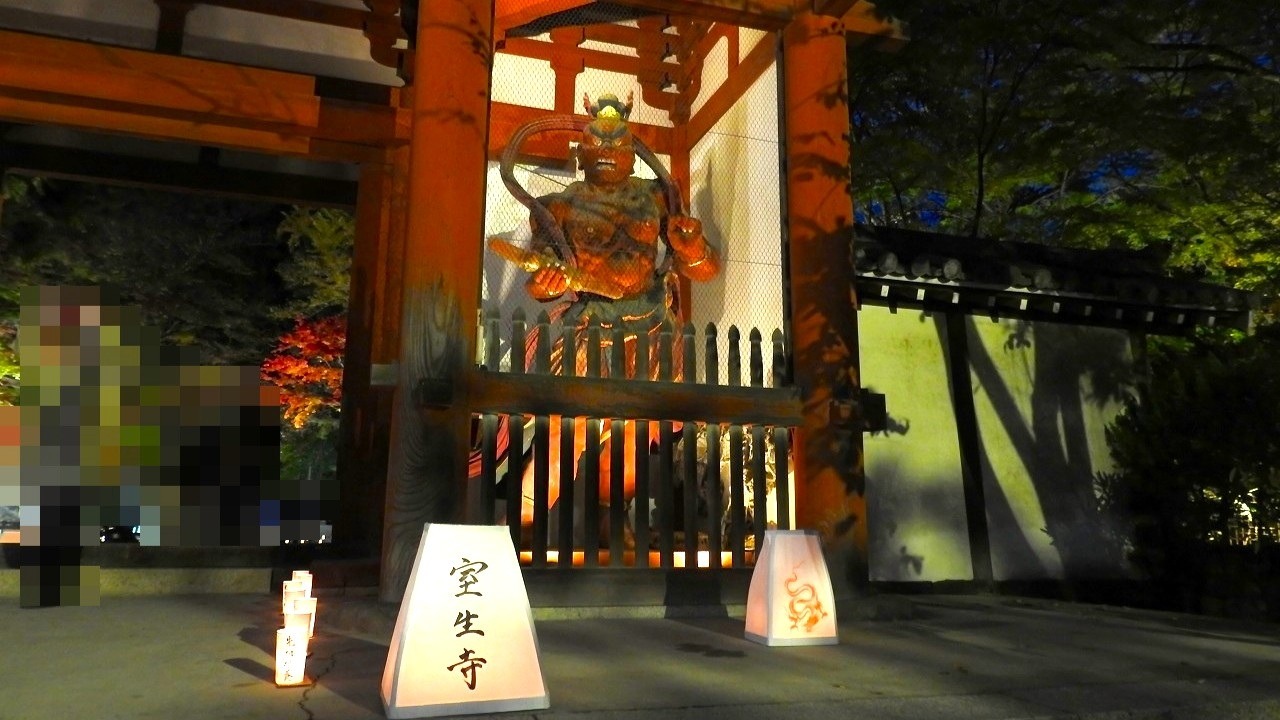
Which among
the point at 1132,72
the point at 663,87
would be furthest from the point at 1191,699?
the point at 1132,72

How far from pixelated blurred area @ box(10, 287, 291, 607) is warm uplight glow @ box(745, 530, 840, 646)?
12.4 feet

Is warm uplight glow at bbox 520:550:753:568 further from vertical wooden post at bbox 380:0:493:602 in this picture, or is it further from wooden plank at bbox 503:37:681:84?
wooden plank at bbox 503:37:681:84

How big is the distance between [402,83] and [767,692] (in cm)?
637

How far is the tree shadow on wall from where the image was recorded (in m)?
7.46

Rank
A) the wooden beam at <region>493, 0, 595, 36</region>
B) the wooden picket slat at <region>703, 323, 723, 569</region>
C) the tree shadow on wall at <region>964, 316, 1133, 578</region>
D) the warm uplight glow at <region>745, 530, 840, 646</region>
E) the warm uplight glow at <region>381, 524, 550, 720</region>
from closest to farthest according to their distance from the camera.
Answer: the warm uplight glow at <region>381, 524, 550, 720</region>
the warm uplight glow at <region>745, 530, 840, 646</region>
the wooden picket slat at <region>703, 323, 723, 569</region>
the wooden beam at <region>493, 0, 595, 36</region>
the tree shadow on wall at <region>964, 316, 1133, 578</region>

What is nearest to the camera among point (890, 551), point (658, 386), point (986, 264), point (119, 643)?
point (119, 643)

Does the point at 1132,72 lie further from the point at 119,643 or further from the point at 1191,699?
the point at 119,643

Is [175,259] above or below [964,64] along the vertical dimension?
below

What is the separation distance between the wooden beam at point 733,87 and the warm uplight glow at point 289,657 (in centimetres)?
510

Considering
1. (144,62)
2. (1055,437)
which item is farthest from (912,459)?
(144,62)

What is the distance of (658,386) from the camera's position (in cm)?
513

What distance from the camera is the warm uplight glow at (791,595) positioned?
13.6 feet

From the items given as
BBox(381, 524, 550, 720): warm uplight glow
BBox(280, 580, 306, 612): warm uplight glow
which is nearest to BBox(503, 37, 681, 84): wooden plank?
BBox(280, 580, 306, 612): warm uplight glow

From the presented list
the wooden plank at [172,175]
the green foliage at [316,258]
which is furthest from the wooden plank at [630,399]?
the green foliage at [316,258]
